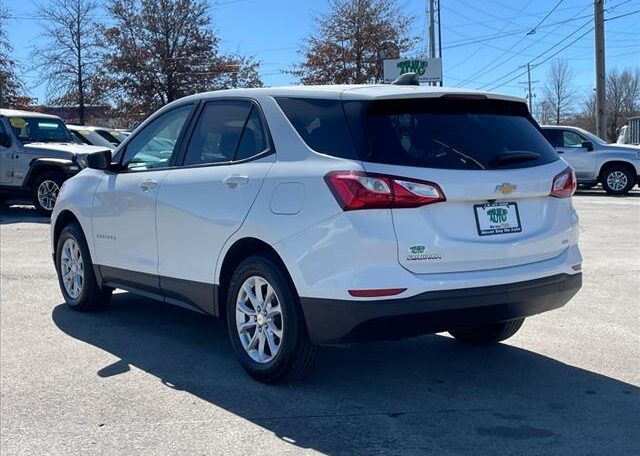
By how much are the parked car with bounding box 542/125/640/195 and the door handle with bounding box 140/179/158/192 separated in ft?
51.4

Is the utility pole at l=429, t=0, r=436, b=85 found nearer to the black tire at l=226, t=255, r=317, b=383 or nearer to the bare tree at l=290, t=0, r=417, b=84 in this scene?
the bare tree at l=290, t=0, r=417, b=84

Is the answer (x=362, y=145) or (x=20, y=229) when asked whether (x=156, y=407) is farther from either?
(x=20, y=229)

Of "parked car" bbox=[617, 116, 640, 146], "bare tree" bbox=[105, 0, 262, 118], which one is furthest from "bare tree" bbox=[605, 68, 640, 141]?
"bare tree" bbox=[105, 0, 262, 118]

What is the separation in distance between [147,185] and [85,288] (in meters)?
1.45

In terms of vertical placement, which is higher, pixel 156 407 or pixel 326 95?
pixel 326 95

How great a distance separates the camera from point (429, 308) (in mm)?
4133

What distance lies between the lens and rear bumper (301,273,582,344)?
162 inches

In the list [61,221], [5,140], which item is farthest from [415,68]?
[61,221]

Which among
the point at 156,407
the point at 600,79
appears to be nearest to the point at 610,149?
the point at 600,79

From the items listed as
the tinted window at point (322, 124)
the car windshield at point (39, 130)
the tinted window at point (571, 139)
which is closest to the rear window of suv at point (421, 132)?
the tinted window at point (322, 124)

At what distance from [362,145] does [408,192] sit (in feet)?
1.28

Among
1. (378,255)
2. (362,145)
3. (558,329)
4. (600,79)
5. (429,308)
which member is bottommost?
(558,329)

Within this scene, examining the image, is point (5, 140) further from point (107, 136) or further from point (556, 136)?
point (556, 136)

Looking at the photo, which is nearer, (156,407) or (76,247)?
(156,407)
